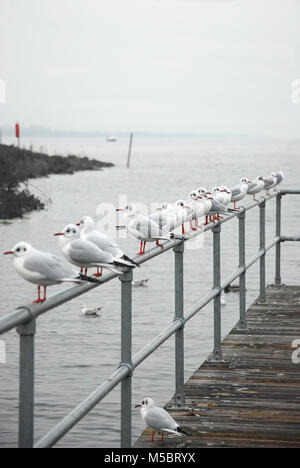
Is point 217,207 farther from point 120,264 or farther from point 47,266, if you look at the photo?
point 47,266

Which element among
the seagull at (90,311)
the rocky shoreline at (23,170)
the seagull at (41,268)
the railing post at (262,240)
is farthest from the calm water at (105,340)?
the rocky shoreline at (23,170)

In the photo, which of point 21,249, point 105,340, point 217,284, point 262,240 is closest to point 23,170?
point 105,340

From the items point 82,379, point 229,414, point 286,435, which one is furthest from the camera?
point 82,379

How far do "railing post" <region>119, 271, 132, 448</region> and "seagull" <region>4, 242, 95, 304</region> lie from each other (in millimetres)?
576

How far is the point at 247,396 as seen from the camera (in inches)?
216

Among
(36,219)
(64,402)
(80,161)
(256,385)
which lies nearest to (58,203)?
(36,219)

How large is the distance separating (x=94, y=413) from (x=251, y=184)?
432cm

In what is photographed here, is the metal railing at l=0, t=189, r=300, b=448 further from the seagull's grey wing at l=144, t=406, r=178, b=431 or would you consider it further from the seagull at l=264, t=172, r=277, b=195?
the seagull at l=264, t=172, r=277, b=195

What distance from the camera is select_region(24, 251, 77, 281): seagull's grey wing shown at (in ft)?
11.2

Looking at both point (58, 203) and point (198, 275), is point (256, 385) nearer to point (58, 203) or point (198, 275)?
point (198, 275)


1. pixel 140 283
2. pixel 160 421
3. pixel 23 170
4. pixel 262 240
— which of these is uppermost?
pixel 262 240

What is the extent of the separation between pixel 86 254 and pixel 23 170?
5409 cm
